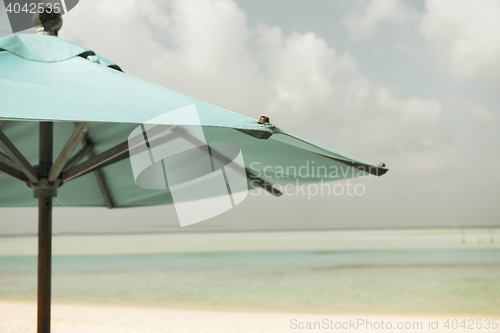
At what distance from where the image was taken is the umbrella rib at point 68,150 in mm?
1618

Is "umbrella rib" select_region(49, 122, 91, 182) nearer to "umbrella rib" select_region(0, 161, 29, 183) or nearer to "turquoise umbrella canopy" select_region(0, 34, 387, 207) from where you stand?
"umbrella rib" select_region(0, 161, 29, 183)

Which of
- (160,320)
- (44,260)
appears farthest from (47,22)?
(160,320)

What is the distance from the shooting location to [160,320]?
776 cm

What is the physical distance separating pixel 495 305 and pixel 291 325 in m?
5.53

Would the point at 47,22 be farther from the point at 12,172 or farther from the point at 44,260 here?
the point at 44,260

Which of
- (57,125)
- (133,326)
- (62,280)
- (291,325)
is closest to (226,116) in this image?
(57,125)

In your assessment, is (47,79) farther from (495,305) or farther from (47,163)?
(495,305)

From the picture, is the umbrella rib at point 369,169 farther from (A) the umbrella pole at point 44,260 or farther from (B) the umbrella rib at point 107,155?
(A) the umbrella pole at point 44,260

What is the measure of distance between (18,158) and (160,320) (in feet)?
22.6

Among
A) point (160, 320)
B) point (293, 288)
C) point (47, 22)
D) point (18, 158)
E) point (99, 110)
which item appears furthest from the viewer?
point (293, 288)

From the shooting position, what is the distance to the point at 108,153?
1.80m

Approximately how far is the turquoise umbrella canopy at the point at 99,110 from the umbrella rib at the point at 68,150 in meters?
0.25

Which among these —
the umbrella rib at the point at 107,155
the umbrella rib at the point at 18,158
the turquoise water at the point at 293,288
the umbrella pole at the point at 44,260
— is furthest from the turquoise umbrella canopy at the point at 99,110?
the turquoise water at the point at 293,288

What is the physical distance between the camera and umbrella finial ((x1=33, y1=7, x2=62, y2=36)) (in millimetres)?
1815
